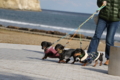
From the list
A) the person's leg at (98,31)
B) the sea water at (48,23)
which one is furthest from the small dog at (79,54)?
the person's leg at (98,31)

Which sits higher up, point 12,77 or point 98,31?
point 98,31

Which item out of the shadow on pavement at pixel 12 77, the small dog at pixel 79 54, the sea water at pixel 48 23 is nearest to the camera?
the shadow on pavement at pixel 12 77

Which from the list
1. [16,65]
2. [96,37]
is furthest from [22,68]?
[96,37]

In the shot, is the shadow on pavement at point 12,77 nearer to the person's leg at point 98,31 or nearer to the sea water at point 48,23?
the sea water at point 48,23

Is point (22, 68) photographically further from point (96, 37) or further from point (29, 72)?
point (96, 37)

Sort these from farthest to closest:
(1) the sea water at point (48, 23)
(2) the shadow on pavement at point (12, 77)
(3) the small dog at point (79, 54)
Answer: (1) the sea water at point (48, 23) < (3) the small dog at point (79, 54) < (2) the shadow on pavement at point (12, 77)

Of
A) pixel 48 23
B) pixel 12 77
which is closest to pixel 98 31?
pixel 12 77

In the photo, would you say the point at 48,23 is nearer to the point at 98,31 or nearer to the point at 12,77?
the point at 98,31

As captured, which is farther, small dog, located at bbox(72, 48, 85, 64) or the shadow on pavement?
small dog, located at bbox(72, 48, 85, 64)

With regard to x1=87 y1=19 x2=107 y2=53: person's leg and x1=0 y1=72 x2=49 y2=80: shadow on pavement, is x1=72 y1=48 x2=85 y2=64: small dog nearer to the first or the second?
x1=87 y1=19 x2=107 y2=53: person's leg

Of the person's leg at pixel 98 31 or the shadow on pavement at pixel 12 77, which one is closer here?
the shadow on pavement at pixel 12 77

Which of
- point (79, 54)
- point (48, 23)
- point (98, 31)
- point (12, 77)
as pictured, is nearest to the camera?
point (12, 77)

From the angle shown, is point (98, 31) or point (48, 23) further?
point (48, 23)

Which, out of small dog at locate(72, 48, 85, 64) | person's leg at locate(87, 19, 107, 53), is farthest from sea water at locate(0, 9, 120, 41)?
person's leg at locate(87, 19, 107, 53)
